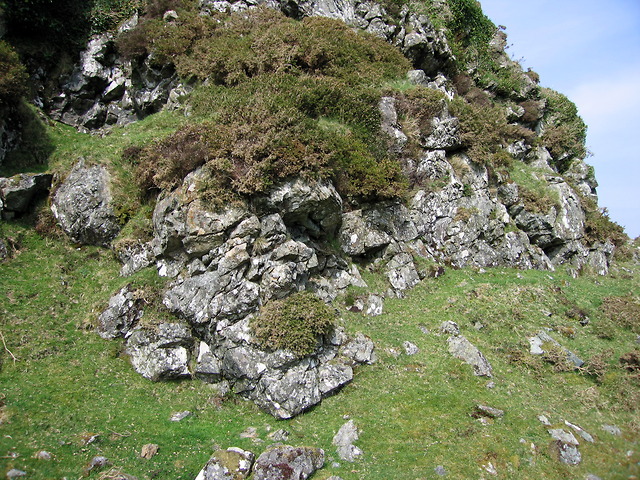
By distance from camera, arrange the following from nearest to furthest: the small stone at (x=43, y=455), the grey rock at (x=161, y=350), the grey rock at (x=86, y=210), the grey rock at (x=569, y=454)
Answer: the small stone at (x=43, y=455), the grey rock at (x=569, y=454), the grey rock at (x=161, y=350), the grey rock at (x=86, y=210)

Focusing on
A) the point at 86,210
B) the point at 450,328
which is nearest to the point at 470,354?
the point at 450,328

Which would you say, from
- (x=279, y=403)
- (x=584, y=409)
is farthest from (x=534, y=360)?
(x=279, y=403)

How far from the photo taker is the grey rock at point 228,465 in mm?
10461

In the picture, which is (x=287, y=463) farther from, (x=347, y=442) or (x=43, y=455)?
(x=43, y=455)

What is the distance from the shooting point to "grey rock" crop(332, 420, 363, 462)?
11.5m

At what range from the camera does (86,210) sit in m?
19.2

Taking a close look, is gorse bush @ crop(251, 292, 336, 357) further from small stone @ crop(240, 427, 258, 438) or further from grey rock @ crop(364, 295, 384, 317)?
grey rock @ crop(364, 295, 384, 317)

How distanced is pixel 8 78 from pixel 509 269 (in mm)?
31419

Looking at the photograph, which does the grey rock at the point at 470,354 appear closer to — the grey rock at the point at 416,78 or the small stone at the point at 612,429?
the small stone at the point at 612,429

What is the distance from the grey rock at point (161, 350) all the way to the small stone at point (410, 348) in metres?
9.27

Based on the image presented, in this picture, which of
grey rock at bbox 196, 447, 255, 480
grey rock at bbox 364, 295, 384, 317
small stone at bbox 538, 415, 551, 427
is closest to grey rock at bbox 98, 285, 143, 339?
grey rock at bbox 196, 447, 255, 480

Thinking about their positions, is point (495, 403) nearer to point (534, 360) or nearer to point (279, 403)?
→ point (534, 360)

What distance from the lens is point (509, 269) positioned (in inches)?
931

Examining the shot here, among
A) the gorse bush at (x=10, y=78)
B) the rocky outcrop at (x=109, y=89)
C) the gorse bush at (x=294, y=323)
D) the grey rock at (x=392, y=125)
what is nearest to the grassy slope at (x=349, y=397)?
the gorse bush at (x=294, y=323)
